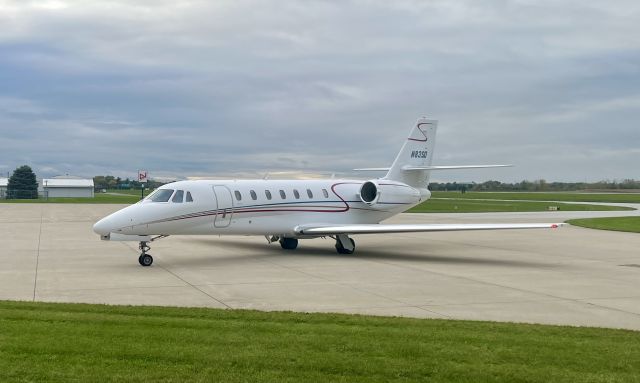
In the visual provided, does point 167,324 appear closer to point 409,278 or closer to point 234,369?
point 234,369

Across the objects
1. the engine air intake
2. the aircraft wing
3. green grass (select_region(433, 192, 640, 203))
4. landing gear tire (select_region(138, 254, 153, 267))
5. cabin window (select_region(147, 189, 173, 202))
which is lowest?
landing gear tire (select_region(138, 254, 153, 267))

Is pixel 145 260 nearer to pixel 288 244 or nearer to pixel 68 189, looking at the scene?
pixel 288 244

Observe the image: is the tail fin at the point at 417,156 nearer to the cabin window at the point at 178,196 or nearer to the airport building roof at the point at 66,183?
the cabin window at the point at 178,196

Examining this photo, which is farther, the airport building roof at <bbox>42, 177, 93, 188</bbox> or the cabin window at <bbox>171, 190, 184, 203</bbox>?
the airport building roof at <bbox>42, 177, 93, 188</bbox>

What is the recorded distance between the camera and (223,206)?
19875 mm

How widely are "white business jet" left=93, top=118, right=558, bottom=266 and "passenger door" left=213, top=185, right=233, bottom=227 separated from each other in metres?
0.03

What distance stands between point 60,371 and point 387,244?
19417 millimetres

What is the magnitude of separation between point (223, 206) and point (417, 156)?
9051 mm

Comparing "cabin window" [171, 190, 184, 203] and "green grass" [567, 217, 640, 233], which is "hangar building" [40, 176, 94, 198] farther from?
"cabin window" [171, 190, 184, 203]

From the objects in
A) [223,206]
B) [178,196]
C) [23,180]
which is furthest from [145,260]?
[23,180]

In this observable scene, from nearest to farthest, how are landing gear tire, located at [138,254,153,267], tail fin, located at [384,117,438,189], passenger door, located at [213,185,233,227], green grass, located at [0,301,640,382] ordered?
green grass, located at [0,301,640,382], landing gear tire, located at [138,254,153,267], passenger door, located at [213,185,233,227], tail fin, located at [384,117,438,189]

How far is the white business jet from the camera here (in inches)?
716

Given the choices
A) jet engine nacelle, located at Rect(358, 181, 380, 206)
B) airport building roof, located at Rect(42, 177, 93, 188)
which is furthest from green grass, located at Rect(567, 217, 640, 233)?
airport building roof, located at Rect(42, 177, 93, 188)

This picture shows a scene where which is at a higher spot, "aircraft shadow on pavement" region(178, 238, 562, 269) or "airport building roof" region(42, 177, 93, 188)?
"aircraft shadow on pavement" region(178, 238, 562, 269)
